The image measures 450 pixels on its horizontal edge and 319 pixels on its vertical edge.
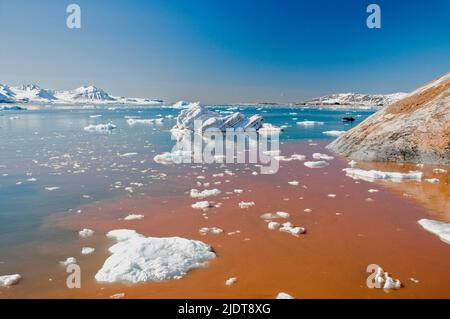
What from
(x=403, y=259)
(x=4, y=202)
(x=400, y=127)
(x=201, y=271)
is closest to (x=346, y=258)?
(x=403, y=259)

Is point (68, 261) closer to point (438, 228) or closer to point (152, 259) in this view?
point (152, 259)

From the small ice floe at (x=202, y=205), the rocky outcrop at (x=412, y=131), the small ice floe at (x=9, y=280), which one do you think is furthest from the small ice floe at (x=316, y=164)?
the small ice floe at (x=9, y=280)

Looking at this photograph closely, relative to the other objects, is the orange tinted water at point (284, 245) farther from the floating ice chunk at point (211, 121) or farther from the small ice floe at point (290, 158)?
the floating ice chunk at point (211, 121)

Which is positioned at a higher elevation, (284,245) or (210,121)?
(210,121)

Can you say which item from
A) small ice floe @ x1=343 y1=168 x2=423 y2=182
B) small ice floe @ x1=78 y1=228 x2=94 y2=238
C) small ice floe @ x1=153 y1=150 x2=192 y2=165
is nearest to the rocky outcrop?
small ice floe @ x1=343 y1=168 x2=423 y2=182

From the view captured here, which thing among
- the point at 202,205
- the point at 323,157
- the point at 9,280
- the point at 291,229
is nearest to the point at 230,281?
the point at 291,229

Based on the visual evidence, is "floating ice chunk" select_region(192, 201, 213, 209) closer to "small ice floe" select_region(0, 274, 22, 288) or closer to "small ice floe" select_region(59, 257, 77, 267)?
"small ice floe" select_region(59, 257, 77, 267)
